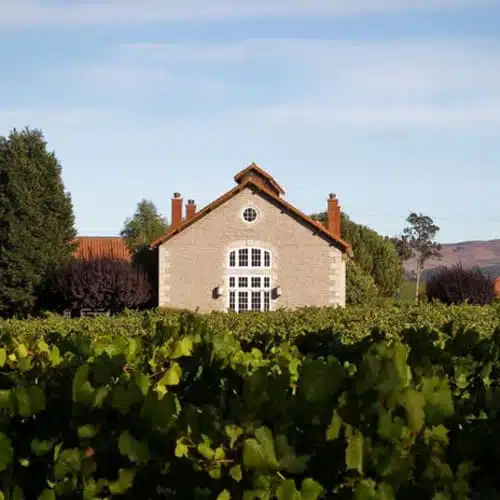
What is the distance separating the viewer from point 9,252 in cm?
4938

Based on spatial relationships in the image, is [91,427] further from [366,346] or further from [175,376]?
[366,346]

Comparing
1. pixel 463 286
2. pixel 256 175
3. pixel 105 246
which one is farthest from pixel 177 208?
pixel 105 246

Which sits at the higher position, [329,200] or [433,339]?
[329,200]

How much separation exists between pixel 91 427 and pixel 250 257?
4196 centimetres

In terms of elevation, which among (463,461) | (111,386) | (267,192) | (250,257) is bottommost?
(463,461)

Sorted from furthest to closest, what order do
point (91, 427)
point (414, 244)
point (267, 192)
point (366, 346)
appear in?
point (414, 244)
point (267, 192)
point (366, 346)
point (91, 427)

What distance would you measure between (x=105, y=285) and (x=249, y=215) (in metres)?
7.25

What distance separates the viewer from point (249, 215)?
152 ft

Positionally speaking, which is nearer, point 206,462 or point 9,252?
point 206,462

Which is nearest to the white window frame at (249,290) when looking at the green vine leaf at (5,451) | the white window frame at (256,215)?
the white window frame at (256,215)

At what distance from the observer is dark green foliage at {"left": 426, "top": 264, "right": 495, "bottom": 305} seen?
4900cm

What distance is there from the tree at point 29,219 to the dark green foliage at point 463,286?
61.3 ft

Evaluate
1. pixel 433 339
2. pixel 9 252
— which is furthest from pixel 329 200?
pixel 433 339

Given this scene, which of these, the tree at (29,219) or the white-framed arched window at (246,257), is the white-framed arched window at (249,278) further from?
the tree at (29,219)
